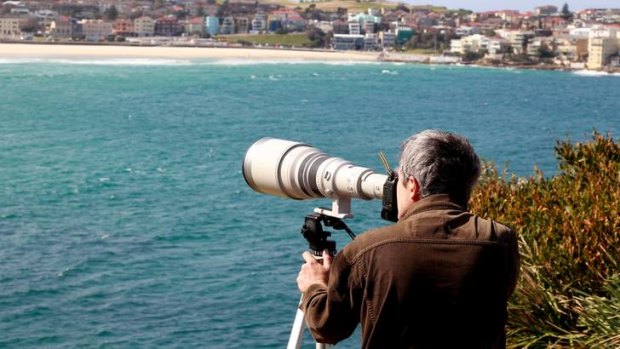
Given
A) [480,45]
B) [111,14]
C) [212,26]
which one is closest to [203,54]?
[480,45]

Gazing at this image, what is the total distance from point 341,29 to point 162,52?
36.2m

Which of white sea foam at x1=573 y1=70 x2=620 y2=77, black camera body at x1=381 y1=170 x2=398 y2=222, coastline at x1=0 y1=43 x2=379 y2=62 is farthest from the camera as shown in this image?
white sea foam at x1=573 y1=70 x2=620 y2=77

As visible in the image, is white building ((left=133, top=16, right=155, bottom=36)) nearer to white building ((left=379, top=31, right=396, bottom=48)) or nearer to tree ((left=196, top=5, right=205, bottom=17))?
tree ((left=196, top=5, right=205, bottom=17))

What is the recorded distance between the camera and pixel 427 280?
2430mm

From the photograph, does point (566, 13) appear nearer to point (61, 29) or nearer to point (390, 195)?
point (61, 29)

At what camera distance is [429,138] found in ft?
8.07

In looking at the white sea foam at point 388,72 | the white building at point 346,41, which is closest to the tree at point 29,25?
the white building at point 346,41

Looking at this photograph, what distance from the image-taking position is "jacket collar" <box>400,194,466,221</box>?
2475 mm

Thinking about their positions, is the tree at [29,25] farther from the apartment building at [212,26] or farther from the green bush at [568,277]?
the green bush at [568,277]

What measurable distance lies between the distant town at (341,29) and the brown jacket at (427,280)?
10022 centimetres

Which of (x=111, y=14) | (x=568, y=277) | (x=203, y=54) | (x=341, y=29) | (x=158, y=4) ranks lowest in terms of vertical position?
(x=203, y=54)

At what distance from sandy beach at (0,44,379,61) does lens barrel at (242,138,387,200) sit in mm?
84362

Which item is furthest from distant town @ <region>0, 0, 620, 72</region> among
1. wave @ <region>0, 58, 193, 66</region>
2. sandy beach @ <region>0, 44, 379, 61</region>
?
wave @ <region>0, 58, 193, 66</region>

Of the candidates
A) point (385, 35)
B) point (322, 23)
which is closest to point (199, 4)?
point (322, 23)
